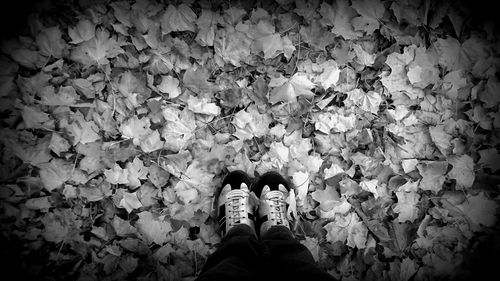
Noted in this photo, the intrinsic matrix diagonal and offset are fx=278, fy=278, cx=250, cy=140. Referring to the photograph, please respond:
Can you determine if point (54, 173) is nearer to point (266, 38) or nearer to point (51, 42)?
point (51, 42)

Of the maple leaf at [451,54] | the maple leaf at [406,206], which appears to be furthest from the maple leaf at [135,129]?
the maple leaf at [451,54]

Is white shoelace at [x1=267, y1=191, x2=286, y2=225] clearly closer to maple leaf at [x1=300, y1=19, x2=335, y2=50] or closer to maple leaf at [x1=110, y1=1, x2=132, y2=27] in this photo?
maple leaf at [x1=300, y1=19, x2=335, y2=50]

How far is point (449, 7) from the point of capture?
3.27 ft

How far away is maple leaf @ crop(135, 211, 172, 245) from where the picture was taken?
39.6 inches

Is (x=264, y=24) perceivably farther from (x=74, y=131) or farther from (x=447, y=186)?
(x=447, y=186)

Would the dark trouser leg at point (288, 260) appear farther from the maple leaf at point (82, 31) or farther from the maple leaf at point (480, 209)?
the maple leaf at point (82, 31)

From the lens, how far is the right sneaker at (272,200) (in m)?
1.05

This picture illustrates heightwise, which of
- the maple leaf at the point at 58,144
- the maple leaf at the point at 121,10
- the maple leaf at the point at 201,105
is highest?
the maple leaf at the point at 121,10

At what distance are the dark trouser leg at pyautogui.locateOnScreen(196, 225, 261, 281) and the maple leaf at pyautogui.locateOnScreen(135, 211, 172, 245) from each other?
0.29 metres

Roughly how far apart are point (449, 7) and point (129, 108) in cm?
122

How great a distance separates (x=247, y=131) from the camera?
3.50ft

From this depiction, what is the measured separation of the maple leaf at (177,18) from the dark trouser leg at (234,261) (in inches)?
29.5

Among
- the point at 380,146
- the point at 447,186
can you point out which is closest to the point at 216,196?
the point at 380,146

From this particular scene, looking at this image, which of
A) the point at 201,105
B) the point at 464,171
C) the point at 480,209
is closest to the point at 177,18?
the point at 201,105
